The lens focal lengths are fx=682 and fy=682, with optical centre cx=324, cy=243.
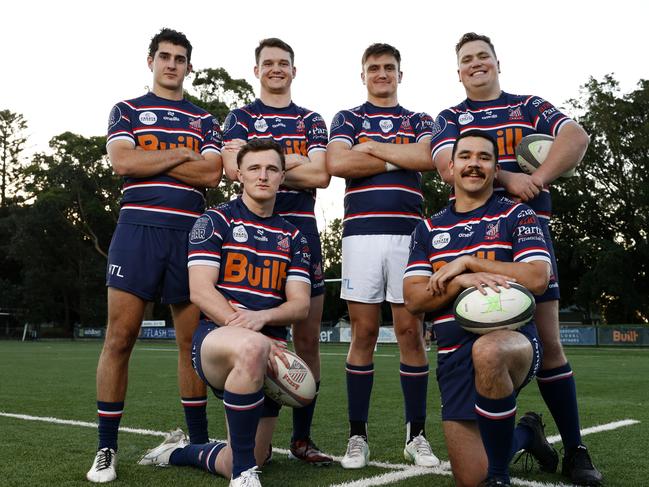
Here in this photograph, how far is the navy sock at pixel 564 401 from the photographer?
12.8 ft

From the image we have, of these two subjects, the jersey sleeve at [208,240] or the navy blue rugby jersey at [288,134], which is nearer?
the jersey sleeve at [208,240]

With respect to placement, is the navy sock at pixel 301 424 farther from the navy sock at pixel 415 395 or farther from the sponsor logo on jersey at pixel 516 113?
the sponsor logo on jersey at pixel 516 113

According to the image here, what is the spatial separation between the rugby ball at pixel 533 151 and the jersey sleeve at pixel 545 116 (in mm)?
90

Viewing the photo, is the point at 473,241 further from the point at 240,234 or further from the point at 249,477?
the point at 249,477

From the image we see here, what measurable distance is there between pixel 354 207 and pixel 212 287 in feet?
4.76

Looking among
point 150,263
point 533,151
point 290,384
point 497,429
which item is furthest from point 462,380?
point 150,263

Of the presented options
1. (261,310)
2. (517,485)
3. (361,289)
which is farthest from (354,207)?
(517,485)

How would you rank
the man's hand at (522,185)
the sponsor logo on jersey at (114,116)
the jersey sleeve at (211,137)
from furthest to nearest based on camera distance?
the jersey sleeve at (211,137), the sponsor logo on jersey at (114,116), the man's hand at (522,185)

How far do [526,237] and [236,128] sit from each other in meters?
2.19

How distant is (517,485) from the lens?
3652mm

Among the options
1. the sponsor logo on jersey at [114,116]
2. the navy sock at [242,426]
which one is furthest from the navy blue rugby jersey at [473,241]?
the sponsor logo on jersey at [114,116]

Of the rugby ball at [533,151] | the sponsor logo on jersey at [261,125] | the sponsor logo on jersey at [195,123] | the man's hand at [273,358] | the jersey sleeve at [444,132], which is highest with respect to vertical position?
the sponsor logo on jersey at [261,125]

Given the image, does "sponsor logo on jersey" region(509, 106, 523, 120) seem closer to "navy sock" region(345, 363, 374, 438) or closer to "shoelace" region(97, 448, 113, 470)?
"navy sock" region(345, 363, 374, 438)

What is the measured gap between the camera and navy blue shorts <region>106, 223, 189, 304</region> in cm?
420
